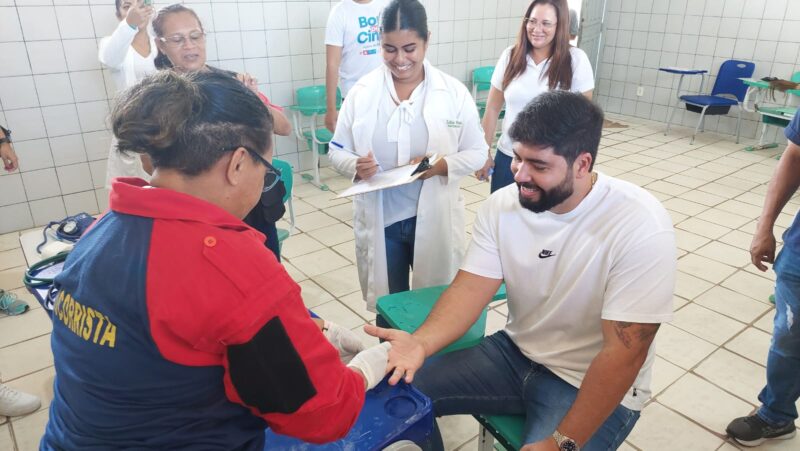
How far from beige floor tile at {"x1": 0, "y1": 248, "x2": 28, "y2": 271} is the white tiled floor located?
0.01 m

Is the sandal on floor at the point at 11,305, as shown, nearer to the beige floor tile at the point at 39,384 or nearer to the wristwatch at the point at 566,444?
the beige floor tile at the point at 39,384

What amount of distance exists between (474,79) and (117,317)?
533 cm

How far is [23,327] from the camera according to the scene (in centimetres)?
275

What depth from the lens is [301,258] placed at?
349cm

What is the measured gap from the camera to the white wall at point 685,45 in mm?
5559

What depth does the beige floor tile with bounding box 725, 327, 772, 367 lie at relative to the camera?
2.55 m

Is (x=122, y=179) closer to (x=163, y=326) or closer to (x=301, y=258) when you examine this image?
(x=163, y=326)

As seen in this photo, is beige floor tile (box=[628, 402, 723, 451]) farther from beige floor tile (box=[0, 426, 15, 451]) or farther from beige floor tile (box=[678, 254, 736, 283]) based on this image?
beige floor tile (box=[0, 426, 15, 451])

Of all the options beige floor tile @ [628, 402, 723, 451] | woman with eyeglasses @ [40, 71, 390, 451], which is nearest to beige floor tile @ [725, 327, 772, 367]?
beige floor tile @ [628, 402, 723, 451]

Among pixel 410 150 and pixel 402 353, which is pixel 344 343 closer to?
pixel 402 353

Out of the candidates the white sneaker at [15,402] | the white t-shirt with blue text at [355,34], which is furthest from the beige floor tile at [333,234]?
the white sneaker at [15,402]

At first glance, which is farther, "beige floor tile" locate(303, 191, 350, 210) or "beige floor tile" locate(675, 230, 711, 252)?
"beige floor tile" locate(303, 191, 350, 210)

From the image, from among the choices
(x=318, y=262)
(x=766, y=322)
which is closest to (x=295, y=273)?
(x=318, y=262)

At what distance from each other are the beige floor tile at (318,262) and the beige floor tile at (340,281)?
54 mm
